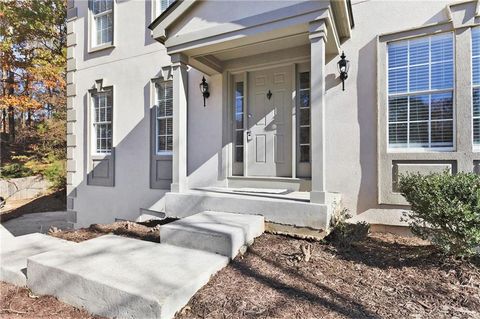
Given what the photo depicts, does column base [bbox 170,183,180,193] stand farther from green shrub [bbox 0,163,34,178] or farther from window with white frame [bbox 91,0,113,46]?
green shrub [bbox 0,163,34,178]

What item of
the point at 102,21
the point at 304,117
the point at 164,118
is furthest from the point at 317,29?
the point at 102,21

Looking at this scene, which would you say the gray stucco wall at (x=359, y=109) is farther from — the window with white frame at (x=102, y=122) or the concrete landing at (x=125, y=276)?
the window with white frame at (x=102, y=122)

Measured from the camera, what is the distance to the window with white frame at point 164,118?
654cm

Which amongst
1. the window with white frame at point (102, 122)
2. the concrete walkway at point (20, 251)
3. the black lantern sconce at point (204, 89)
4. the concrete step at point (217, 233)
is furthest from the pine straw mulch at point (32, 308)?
the window with white frame at point (102, 122)

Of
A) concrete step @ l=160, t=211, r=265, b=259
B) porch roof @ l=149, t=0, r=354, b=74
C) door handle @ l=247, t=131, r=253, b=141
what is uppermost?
porch roof @ l=149, t=0, r=354, b=74

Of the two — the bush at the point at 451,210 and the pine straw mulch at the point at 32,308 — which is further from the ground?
the bush at the point at 451,210

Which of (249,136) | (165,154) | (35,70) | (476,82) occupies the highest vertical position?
(35,70)

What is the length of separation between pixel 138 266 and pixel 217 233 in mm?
885

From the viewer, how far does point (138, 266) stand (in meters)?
2.75

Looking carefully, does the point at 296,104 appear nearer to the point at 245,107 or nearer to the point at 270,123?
Result: the point at 270,123

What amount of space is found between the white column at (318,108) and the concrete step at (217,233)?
911mm

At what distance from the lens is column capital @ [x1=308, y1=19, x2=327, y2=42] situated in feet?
12.2

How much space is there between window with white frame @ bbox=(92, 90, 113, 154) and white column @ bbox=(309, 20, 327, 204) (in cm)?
560

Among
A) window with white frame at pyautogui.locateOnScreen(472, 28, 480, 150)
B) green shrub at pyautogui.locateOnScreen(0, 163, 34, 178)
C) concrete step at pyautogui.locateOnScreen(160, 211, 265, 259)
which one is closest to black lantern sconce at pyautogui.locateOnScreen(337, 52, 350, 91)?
window with white frame at pyautogui.locateOnScreen(472, 28, 480, 150)
